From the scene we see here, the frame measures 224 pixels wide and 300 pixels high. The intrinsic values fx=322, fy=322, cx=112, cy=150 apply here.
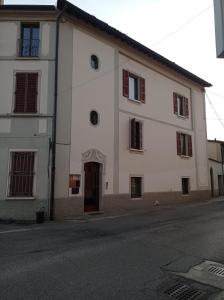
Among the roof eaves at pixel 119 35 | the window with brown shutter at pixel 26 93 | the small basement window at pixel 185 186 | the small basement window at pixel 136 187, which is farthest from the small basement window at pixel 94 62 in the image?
the small basement window at pixel 185 186

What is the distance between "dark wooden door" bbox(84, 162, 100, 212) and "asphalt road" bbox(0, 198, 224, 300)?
12.4 ft

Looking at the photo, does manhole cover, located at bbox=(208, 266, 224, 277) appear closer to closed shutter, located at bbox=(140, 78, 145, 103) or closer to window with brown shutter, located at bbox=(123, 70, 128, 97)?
window with brown shutter, located at bbox=(123, 70, 128, 97)

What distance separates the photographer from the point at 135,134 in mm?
18234

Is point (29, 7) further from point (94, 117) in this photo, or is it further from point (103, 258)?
point (103, 258)

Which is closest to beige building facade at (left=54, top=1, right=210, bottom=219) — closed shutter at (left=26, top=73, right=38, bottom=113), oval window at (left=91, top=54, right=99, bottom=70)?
oval window at (left=91, top=54, right=99, bottom=70)

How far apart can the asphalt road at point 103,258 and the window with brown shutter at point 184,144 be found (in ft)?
35.8

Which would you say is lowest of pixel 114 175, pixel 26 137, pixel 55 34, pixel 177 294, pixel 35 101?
pixel 177 294

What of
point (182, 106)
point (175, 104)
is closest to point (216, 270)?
point (175, 104)

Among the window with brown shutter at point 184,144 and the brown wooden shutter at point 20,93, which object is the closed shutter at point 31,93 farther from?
the window with brown shutter at point 184,144

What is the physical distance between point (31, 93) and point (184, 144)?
1237 cm

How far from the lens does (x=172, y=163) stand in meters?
21.0

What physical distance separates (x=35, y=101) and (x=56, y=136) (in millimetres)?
1857

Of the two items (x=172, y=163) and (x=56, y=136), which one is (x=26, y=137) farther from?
(x=172, y=163)

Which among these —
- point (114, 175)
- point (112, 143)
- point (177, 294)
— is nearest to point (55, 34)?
point (112, 143)
